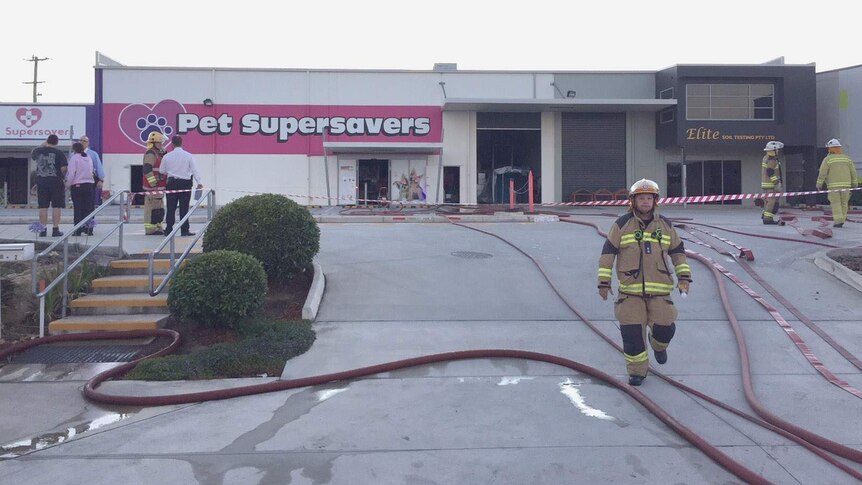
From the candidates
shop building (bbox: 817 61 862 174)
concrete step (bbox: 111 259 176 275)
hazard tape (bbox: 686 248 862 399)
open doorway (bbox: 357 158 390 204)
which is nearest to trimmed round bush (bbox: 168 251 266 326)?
concrete step (bbox: 111 259 176 275)

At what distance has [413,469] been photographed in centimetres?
467

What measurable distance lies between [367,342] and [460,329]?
1.11m

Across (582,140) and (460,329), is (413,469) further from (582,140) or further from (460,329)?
(582,140)

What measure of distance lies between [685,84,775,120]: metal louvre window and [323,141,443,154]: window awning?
1046cm

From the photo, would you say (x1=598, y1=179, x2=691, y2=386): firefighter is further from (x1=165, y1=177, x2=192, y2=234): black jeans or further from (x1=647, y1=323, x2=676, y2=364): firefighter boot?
(x1=165, y1=177, x2=192, y2=234): black jeans

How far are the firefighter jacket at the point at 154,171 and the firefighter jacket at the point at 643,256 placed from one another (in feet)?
25.8

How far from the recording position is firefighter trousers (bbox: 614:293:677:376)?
6262 millimetres

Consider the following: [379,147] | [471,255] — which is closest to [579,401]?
[471,255]

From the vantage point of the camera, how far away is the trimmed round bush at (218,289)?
25.1ft

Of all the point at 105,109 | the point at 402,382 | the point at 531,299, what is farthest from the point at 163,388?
the point at 105,109

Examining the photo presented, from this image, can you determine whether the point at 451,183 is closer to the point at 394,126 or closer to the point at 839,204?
the point at 394,126

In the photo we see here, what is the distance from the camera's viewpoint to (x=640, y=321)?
631cm

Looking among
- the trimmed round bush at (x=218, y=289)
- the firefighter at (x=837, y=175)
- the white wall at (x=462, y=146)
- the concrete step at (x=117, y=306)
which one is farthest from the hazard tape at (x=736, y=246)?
the white wall at (x=462, y=146)

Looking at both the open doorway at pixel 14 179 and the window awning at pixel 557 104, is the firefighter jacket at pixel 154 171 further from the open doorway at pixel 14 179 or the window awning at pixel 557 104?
the open doorway at pixel 14 179
